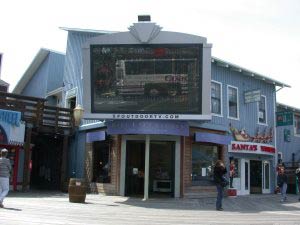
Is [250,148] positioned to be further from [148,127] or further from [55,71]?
[55,71]

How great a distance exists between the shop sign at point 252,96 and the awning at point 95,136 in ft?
28.2

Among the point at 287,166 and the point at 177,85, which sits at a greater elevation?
the point at 177,85

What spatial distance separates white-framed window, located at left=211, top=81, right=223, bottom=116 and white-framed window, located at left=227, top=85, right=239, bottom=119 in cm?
78

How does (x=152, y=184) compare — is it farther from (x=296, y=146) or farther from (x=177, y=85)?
(x=296, y=146)

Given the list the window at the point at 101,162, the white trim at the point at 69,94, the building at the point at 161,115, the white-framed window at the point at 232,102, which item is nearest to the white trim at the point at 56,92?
the building at the point at 161,115

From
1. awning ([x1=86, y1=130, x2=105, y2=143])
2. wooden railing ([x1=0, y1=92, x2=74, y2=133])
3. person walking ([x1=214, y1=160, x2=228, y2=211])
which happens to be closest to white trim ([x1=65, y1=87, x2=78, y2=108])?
wooden railing ([x1=0, y1=92, x2=74, y2=133])

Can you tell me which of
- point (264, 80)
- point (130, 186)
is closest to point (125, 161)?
point (130, 186)

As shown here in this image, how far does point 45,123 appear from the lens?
79.3 ft

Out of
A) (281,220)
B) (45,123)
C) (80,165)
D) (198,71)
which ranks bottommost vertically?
(281,220)

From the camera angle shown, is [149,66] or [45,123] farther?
[45,123]

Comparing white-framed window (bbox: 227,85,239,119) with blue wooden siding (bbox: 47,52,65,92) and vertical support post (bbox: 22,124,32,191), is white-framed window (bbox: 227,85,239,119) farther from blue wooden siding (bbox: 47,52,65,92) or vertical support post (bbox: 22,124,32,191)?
blue wooden siding (bbox: 47,52,65,92)

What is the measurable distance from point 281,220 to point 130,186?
938cm

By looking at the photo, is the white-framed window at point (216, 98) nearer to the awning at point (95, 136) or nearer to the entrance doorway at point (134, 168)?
the entrance doorway at point (134, 168)

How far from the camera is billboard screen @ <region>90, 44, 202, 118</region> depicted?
63.8 ft
